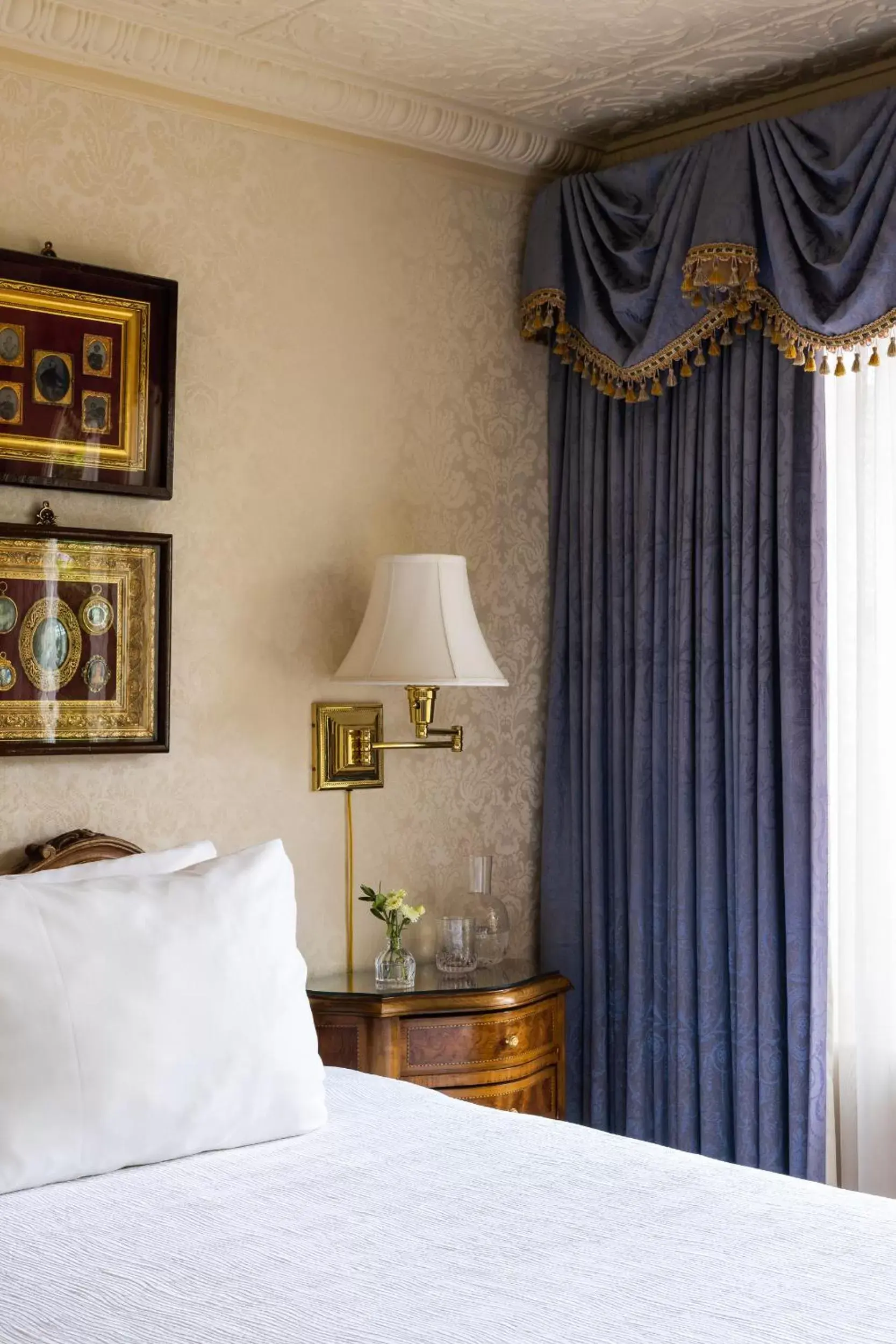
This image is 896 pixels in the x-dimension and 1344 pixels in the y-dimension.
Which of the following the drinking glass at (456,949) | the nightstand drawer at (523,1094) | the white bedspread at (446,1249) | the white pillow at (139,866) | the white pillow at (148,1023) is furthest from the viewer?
the drinking glass at (456,949)

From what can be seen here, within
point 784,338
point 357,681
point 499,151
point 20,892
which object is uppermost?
point 499,151

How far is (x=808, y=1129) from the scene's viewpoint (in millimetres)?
3129

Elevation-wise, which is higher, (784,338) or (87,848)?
(784,338)

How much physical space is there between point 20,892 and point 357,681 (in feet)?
3.68

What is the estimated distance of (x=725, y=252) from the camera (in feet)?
10.4

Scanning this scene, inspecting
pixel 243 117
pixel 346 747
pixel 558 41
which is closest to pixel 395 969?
pixel 346 747

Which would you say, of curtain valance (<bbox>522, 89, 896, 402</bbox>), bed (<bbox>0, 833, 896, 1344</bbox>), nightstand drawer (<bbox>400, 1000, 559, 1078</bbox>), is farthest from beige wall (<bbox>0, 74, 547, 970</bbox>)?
bed (<bbox>0, 833, 896, 1344</bbox>)

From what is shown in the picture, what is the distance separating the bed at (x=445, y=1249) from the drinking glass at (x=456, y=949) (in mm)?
1031

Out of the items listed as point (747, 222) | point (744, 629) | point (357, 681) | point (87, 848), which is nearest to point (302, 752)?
point (357, 681)

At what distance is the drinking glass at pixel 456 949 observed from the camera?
3.32 metres

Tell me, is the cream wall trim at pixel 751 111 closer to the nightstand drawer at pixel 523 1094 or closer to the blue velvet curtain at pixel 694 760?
the blue velvet curtain at pixel 694 760

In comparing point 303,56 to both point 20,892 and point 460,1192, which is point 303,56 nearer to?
point 20,892

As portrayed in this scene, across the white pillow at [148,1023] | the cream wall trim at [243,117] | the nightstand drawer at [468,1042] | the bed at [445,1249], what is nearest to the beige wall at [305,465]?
the cream wall trim at [243,117]

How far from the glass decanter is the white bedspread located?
113cm
